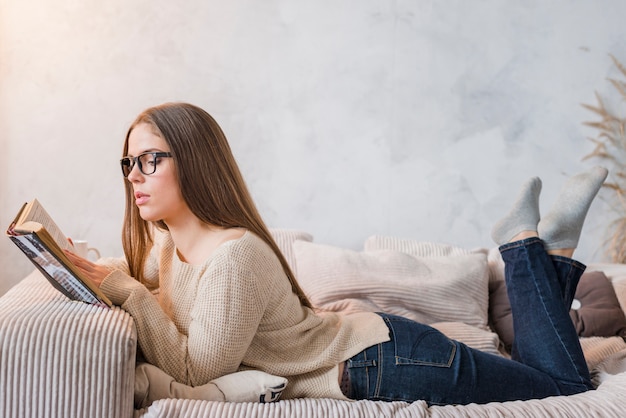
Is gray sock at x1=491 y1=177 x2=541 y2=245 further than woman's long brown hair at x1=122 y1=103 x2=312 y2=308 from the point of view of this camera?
Yes

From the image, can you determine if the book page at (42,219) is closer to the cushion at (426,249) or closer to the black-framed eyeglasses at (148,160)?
the black-framed eyeglasses at (148,160)

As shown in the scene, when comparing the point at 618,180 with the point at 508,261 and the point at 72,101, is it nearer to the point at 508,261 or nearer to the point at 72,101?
the point at 508,261

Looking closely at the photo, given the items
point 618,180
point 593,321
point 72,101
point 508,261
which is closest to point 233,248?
point 508,261

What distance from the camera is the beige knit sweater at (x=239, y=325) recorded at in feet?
4.38

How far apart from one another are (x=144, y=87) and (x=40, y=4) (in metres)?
0.54

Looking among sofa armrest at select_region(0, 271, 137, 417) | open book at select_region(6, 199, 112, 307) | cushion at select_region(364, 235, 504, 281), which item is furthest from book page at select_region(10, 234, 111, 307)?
cushion at select_region(364, 235, 504, 281)

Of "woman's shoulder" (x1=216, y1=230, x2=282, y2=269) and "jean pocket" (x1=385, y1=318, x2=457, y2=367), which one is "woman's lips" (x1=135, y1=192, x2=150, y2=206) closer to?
"woman's shoulder" (x1=216, y1=230, x2=282, y2=269)

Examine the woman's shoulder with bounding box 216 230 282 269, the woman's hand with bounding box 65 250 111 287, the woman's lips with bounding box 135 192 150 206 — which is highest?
the woman's lips with bounding box 135 192 150 206

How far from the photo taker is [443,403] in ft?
4.85

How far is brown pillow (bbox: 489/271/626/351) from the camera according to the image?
7.22 feet

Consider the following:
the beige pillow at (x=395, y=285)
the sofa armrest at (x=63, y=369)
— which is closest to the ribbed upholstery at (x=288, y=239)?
the beige pillow at (x=395, y=285)

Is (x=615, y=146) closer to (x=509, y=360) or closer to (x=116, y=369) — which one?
(x=509, y=360)

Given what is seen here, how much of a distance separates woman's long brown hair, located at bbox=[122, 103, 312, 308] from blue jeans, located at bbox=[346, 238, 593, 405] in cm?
37

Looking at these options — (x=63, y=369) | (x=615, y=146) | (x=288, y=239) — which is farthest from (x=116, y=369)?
(x=615, y=146)
